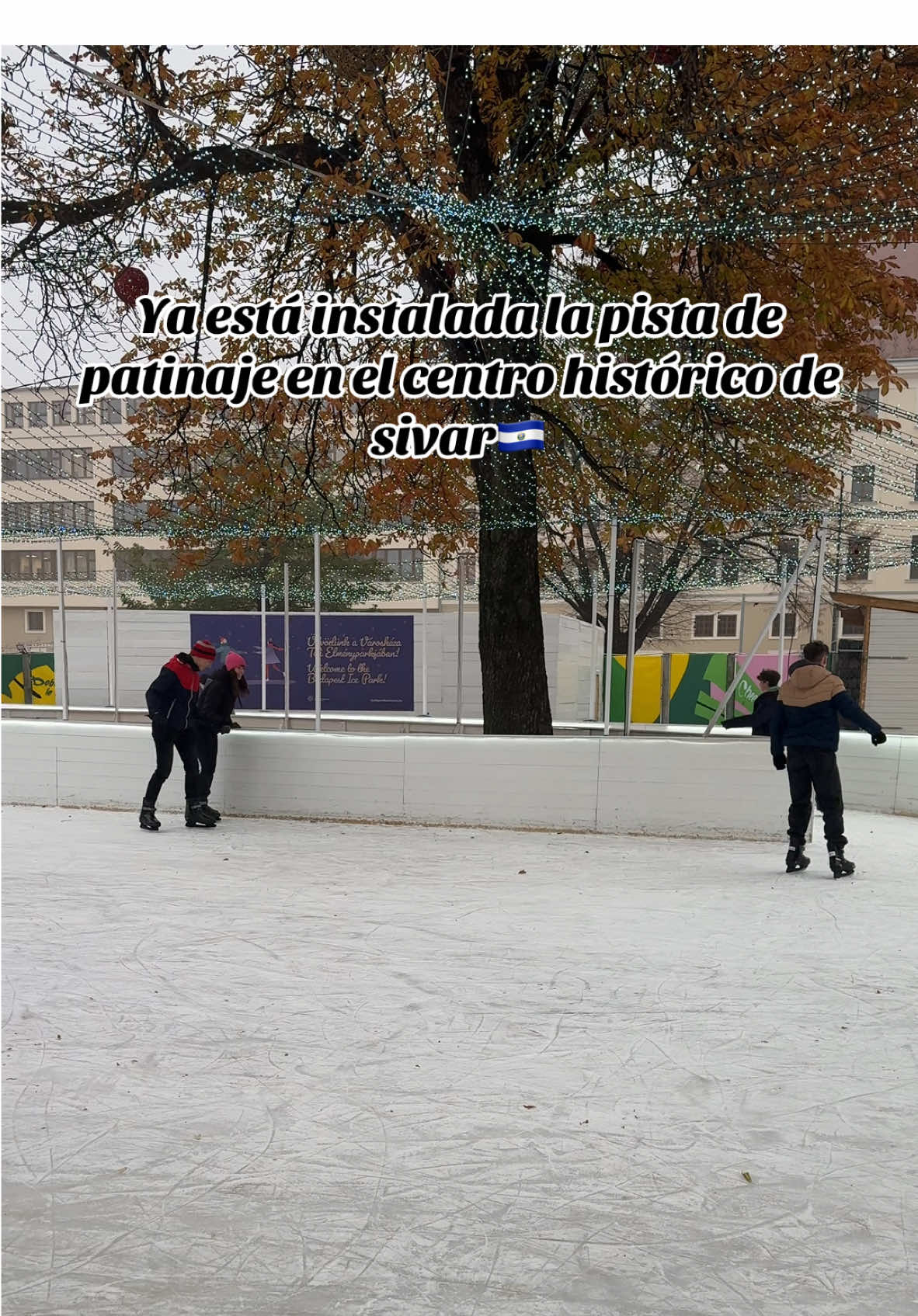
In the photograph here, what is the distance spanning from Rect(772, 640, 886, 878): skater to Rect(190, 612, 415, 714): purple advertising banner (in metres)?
8.40

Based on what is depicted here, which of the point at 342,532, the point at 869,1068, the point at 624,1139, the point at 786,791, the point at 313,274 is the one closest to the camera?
the point at 624,1139

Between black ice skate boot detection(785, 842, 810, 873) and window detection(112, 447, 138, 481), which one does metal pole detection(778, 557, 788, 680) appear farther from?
window detection(112, 447, 138, 481)

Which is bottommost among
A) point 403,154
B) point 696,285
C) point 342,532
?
point 342,532

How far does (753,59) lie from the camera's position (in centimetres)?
799

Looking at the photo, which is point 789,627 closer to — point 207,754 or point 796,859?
point 796,859

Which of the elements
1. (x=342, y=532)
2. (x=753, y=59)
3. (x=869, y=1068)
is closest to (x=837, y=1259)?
(x=869, y=1068)

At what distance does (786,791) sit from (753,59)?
5220 millimetres

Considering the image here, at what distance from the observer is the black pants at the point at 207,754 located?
905 centimetres

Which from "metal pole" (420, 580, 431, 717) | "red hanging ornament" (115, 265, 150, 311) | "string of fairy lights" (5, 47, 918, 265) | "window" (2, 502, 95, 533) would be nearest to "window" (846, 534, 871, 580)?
"metal pole" (420, 580, 431, 717)

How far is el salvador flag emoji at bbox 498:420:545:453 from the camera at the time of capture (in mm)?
9945

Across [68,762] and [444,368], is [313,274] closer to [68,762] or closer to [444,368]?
[444,368]

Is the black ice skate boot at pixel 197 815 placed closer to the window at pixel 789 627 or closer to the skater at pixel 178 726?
the skater at pixel 178 726

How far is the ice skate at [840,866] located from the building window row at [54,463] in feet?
25.5

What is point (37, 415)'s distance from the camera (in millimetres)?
10562
